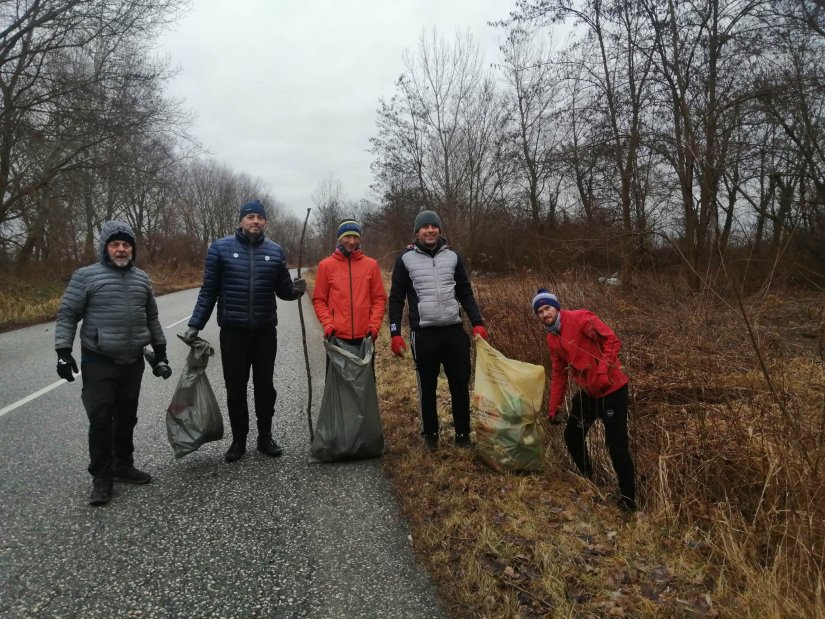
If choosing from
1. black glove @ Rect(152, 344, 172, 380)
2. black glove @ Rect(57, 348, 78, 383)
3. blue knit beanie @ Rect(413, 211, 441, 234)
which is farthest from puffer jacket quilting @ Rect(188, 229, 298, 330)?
blue knit beanie @ Rect(413, 211, 441, 234)

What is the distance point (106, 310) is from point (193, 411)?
3.07 ft

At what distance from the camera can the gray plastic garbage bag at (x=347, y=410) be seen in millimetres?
3701

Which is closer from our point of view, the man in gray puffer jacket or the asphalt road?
→ the asphalt road

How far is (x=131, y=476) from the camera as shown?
348 cm

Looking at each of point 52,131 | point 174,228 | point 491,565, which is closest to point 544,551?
point 491,565

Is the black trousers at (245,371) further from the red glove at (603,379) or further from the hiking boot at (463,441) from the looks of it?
the red glove at (603,379)

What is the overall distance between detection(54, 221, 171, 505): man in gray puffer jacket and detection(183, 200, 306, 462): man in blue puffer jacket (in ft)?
1.35

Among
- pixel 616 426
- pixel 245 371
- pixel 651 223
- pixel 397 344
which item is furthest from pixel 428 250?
pixel 651 223

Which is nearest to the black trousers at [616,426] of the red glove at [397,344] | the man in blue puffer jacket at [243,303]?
the red glove at [397,344]

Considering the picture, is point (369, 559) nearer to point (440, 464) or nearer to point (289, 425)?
point (440, 464)

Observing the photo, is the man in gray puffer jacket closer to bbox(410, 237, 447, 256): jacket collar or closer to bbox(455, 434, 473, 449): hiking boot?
bbox(410, 237, 447, 256): jacket collar

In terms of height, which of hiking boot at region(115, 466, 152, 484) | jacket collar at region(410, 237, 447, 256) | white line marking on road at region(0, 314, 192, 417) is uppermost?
jacket collar at region(410, 237, 447, 256)

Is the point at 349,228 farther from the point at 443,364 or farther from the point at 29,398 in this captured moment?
the point at 29,398

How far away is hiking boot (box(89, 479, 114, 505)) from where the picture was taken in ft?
10.3
